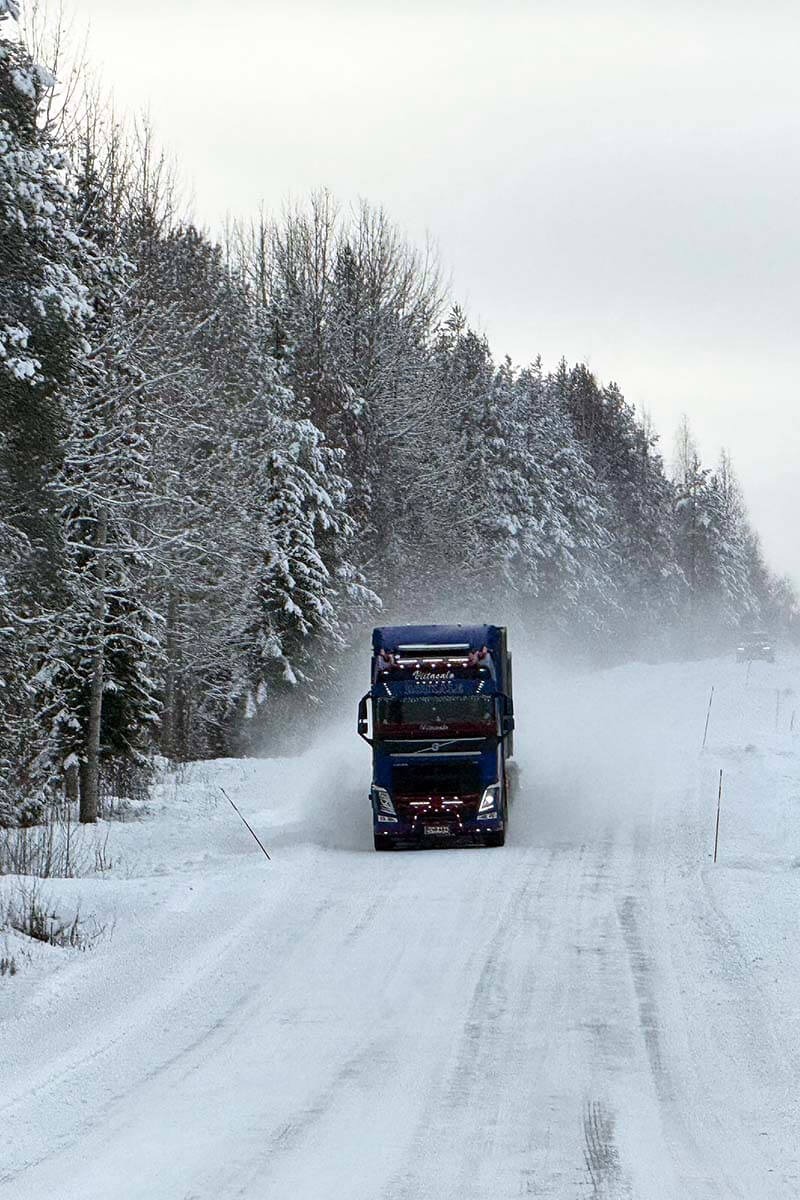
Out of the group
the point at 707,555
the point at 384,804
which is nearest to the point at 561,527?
the point at 707,555

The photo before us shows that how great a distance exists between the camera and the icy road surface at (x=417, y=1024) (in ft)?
23.9

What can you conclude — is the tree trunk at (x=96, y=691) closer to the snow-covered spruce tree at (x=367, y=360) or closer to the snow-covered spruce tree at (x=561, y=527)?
the snow-covered spruce tree at (x=367, y=360)

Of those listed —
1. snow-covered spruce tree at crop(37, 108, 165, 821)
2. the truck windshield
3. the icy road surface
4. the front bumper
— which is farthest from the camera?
snow-covered spruce tree at crop(37, 108, 165, 821)

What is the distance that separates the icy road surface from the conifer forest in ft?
19.9

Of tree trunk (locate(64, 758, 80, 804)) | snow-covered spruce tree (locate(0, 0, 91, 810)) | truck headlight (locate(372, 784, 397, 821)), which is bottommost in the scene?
tree trunk (locate(64, 758, 80, 804))

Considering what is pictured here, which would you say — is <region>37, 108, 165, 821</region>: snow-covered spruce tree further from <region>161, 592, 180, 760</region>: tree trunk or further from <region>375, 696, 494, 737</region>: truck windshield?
<region>375, 696, 494, 737</region>: truck windshield

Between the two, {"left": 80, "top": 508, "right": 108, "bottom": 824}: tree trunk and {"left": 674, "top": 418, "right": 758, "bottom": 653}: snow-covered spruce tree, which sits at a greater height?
{"left": 674, "top": 418, "right": 758, "bottom": 653}: snow-covered spruce tree

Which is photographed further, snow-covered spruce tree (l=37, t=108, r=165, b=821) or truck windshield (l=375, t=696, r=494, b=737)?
snow-covered spruce tree (l=37, t=108, r=165, b=821)

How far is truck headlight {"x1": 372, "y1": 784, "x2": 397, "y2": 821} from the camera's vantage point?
69.5 ft

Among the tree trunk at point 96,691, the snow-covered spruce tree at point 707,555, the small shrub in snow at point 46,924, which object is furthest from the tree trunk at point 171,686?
the snow-covered spruce tree at point 707,555

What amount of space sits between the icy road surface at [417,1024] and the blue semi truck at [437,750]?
0.64 meters

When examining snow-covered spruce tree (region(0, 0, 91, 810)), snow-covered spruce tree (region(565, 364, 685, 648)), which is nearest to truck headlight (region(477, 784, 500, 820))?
snow-covered spruce tree (region(0, 0, 91, 810))

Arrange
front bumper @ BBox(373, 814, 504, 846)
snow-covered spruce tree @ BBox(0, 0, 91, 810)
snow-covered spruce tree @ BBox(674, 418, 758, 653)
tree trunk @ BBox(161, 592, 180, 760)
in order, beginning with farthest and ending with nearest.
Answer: snow-covered spruce tree @ BBox(674, 418, 758, 653) < tree trunk @ BBox(161, 592, 180, 760) < front bumper @ BBox(373, 814, 504, 846) < snow-covered spruce tree @ BBox(0, 0, 91, 810)

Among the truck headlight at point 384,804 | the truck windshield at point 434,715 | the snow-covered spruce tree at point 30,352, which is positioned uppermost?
the snow-covered spruce tree at point 30,352
